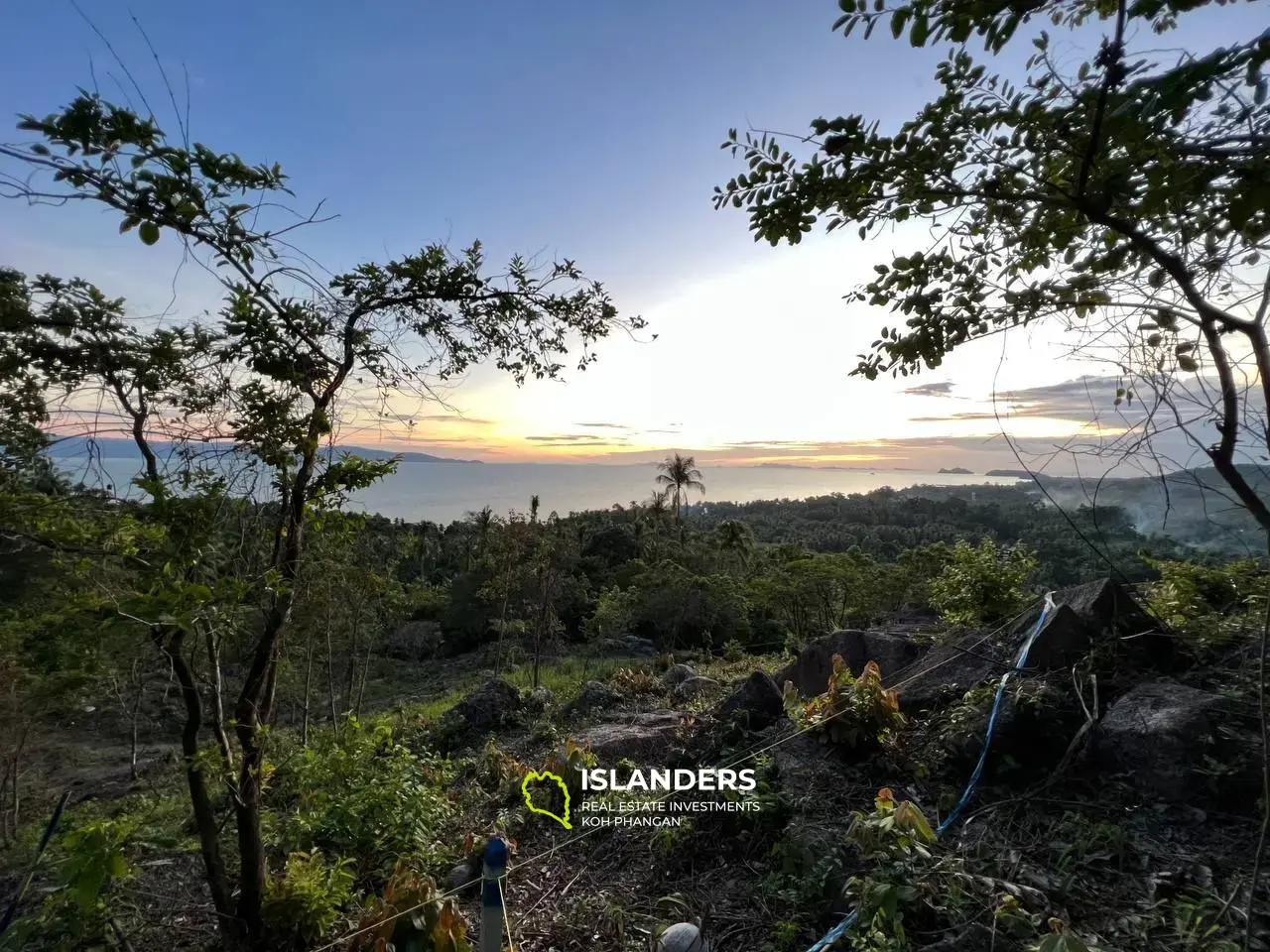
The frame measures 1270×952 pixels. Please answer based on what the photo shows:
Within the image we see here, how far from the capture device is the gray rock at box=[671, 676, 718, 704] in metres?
6.81

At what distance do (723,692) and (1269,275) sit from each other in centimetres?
620

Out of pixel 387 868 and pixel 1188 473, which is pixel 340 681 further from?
pixel 1188 473

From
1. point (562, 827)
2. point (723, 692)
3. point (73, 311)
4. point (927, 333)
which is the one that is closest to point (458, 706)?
point (723, 692)

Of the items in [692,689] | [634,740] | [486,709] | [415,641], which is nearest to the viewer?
[634,740]

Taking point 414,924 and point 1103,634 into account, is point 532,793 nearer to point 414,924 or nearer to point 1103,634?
point 414,924

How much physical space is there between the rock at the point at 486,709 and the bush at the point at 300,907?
4486 mm

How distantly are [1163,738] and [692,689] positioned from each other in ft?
16.4

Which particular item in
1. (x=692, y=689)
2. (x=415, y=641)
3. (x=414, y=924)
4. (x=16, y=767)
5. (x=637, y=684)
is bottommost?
(x=415, y=641)

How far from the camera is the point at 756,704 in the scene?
14.1 ft

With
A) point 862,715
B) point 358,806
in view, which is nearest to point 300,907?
point 358,806

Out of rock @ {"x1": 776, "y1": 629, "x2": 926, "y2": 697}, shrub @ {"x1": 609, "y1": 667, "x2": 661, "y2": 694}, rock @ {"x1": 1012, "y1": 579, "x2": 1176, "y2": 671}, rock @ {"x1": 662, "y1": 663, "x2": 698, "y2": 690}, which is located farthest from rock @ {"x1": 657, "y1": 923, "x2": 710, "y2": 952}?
rock @ {"x1": 662, "y1": 663, "x2": 698, "y2": 690}

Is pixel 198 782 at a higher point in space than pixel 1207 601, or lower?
lower

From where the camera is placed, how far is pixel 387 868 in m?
3.29

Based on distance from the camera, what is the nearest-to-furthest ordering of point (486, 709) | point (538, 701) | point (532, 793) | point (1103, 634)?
point (1103, 634), point (532, 793), point (486, 709), point (538, 701)
